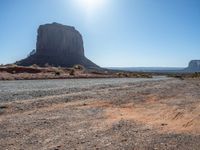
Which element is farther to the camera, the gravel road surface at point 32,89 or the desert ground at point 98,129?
the gravel road surface at point 32,89

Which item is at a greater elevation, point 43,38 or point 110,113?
point 43,38

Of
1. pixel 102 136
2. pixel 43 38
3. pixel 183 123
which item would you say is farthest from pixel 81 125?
pixel 43 38

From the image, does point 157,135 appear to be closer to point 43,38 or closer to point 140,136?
point 140,136

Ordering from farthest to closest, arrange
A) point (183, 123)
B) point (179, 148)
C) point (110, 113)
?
1. point (110, 113)
2. point (183, 123)
3. point (179, 148)

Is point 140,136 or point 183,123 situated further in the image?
point 183,123

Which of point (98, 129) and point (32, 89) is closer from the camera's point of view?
point (98, 129)

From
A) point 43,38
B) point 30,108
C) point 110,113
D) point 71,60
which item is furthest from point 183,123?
point 43,38

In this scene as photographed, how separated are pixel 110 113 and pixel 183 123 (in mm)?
4668

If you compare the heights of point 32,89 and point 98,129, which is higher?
point 98,129

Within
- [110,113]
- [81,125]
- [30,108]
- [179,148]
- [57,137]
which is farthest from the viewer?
[30,108]

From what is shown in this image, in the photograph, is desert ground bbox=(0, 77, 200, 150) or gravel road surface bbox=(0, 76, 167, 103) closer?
desert ground bbox=(0, 77, 200, 150)

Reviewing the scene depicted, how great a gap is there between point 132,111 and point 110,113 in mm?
1801

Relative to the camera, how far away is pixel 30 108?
68.5ft

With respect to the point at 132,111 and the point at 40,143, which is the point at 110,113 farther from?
the point at 40,143
